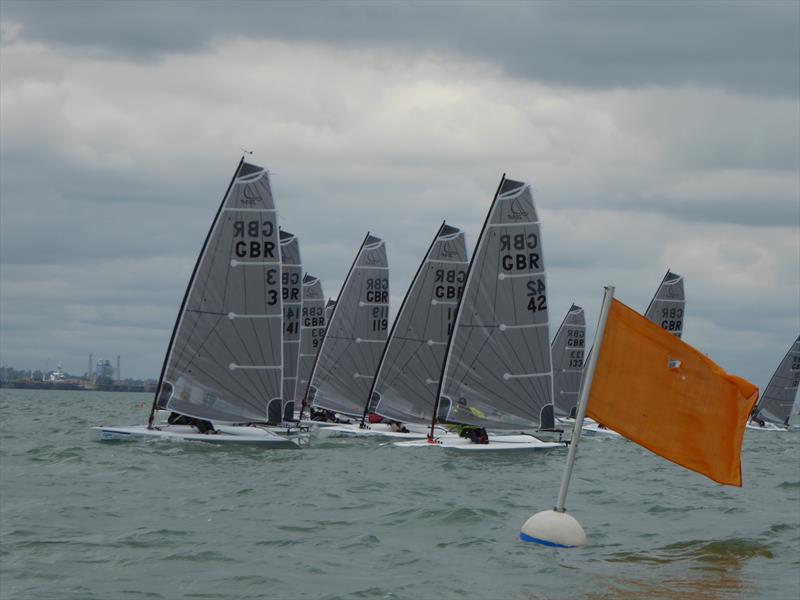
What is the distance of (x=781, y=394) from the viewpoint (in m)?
90.6

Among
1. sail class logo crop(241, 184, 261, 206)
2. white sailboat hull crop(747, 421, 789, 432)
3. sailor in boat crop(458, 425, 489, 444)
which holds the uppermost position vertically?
sail class logo crop(241, 184, 261, 206)

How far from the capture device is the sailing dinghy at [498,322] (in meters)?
43.0

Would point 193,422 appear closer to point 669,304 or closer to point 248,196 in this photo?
point 248,196

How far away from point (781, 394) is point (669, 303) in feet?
74.9

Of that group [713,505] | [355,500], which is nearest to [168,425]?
[355,500]

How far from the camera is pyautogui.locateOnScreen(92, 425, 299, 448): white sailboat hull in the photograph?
120 feet

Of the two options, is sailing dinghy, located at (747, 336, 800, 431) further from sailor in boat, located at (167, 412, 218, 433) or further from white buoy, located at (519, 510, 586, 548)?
white buoy, located at (519, 510, 586, 548)

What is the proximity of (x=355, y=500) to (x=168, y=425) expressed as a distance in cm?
1632

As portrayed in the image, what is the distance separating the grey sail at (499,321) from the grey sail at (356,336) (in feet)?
52.6

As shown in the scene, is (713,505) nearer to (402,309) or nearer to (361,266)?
(402,309)

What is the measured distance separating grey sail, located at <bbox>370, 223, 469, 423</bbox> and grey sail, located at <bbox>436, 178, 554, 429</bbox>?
707 cm

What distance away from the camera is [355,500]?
24.6 metres

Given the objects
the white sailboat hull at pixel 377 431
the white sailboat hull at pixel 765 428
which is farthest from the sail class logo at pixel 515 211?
the white sailboat hull at pixel 765 428

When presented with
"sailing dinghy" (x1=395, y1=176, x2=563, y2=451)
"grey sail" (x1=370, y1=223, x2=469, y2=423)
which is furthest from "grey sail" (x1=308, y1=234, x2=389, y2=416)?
"sailing dinghy" (x1=395, y1=176, x2=563, y2=451)
